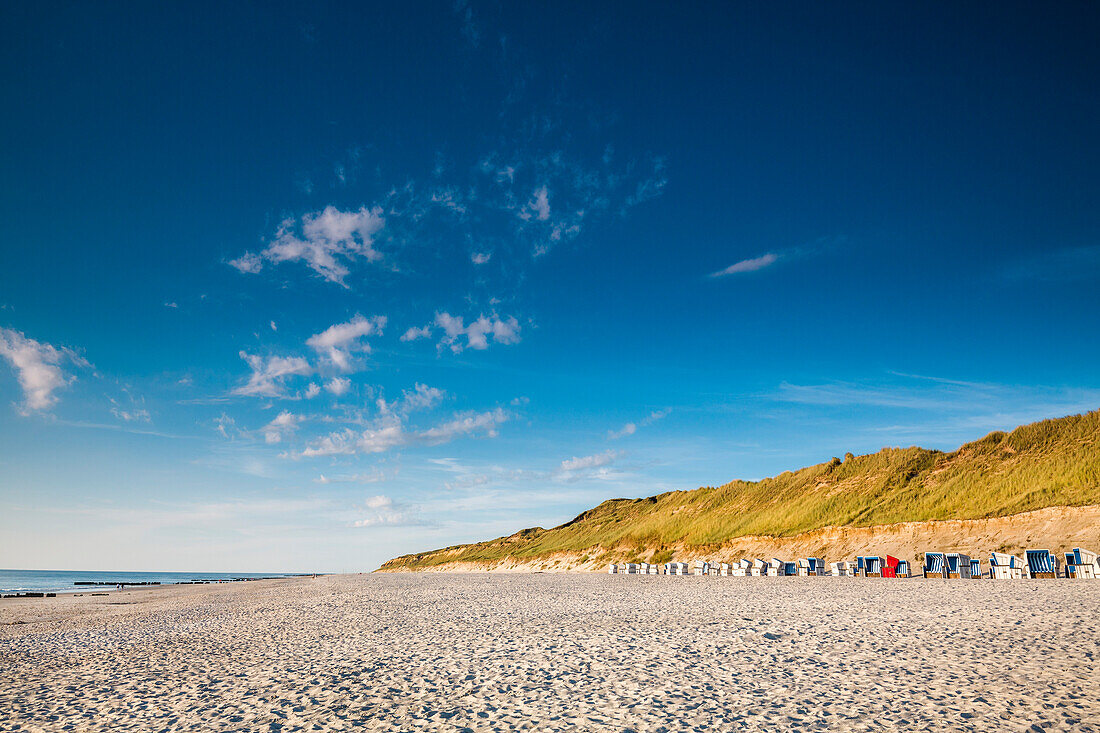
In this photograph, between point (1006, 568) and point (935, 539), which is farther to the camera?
point (935, 539)

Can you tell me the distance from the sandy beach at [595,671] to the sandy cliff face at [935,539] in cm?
1805

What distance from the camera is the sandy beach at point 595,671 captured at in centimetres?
639

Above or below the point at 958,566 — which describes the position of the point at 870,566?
below

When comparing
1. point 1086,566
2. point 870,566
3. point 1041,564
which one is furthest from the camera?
point 870,566

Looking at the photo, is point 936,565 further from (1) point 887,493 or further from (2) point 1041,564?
(1) point 887,493

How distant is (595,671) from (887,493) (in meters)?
47.5

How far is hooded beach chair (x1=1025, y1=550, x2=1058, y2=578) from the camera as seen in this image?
23.8 m

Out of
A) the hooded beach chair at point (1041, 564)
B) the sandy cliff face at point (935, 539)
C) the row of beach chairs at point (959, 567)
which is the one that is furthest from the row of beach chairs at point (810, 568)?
Result: the hooded beach chair at point (1041, 564)

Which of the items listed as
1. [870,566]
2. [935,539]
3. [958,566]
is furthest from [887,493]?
[958,566]

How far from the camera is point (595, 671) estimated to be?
8562mm

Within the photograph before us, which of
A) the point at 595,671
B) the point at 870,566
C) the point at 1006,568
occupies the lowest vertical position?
the point at 870,566

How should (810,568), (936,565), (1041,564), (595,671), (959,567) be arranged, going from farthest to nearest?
(810,568) < (936,565) < (959,567) < (1041,564) < (595,671)

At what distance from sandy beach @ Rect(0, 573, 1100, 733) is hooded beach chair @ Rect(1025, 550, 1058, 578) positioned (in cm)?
1008

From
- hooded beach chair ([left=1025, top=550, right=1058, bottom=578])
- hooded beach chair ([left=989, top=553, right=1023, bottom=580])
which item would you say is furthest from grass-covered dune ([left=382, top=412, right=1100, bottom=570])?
hooded beach chair ([left=989, top=553, right=1023, bottom=580])
